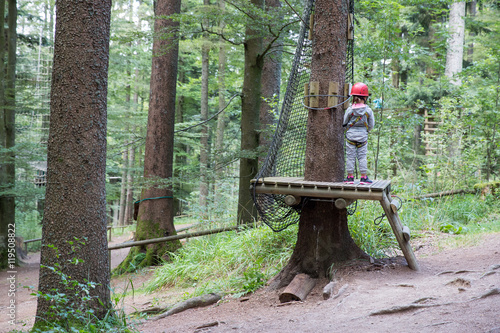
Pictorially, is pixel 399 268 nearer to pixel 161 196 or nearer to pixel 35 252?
pixel 161 196

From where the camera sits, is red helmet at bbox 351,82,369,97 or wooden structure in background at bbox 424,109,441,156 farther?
wooden structure in background at bbox 424,109,441,156

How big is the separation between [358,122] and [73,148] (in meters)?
2.90

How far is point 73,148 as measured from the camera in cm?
336

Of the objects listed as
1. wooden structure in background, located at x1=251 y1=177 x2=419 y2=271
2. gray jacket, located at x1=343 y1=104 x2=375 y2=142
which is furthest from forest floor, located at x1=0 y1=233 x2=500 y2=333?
gray jacket, located at x1=343 y1=104 x2=375 y2=142

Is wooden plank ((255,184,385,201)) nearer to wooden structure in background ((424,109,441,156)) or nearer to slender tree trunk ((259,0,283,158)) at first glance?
slender tree trunk ((259,0,283,158))

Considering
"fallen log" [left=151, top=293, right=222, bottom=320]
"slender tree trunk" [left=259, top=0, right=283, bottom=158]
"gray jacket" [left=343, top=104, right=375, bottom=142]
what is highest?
"slender tree trunk" [left=259, top=0, right=283, bottom=158]

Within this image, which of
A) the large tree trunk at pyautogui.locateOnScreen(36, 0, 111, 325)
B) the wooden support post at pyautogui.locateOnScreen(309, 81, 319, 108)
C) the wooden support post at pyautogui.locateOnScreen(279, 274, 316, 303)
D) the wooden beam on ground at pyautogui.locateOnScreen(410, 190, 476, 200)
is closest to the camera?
the large tree trunk at pyautogui.locateOnScreen(36, 0, 111, 325)

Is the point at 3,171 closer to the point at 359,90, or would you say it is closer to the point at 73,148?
the point at 73,148

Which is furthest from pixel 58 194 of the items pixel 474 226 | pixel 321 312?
pixel 474 226

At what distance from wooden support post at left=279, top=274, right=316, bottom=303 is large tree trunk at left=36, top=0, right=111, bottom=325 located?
5.85 ft

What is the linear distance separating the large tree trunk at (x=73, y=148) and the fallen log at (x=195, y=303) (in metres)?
1.08

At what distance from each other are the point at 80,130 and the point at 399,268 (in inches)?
146

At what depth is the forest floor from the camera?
2.86 meters

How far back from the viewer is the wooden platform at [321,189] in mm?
3748
